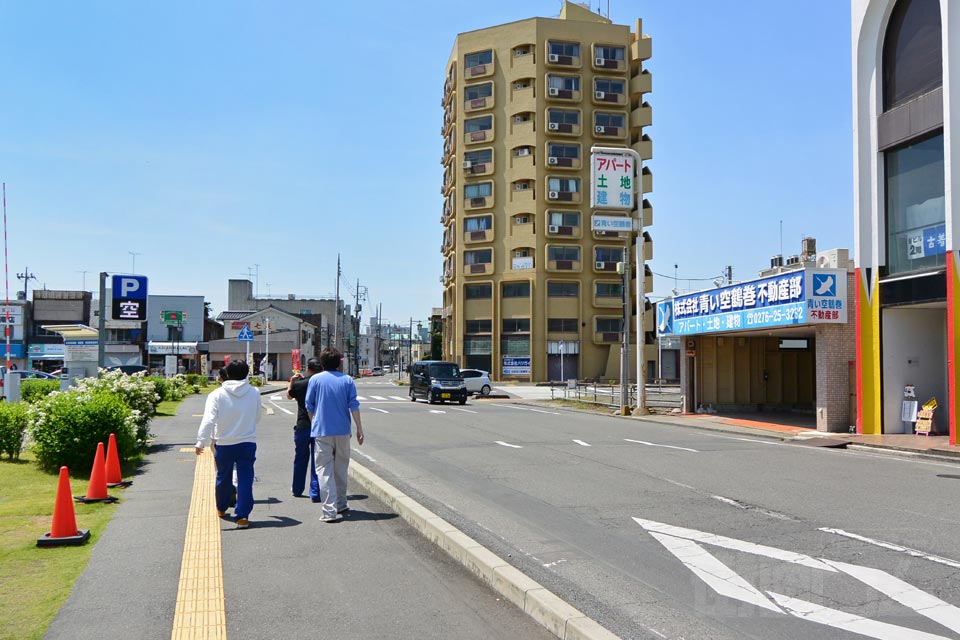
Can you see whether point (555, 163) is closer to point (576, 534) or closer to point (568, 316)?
point (568, 316)

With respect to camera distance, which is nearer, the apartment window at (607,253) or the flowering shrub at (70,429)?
the flowering shrub at (70,429)

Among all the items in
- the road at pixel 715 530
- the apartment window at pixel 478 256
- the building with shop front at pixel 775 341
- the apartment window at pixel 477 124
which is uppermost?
the apartment window at pixel 477 124

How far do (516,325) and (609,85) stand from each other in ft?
75.1

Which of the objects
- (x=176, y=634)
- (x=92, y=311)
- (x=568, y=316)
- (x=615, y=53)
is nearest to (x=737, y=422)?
(x=176, y=634)

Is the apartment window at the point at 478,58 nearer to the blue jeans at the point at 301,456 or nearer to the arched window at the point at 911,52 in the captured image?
the arched window at the point at 911,52

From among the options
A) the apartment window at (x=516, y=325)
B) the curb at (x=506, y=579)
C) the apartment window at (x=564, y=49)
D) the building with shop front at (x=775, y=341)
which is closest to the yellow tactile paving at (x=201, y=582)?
the curb at (x=506, y=579)

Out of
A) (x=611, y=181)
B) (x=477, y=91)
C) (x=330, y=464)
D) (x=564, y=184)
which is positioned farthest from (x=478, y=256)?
(x=330, y=464)

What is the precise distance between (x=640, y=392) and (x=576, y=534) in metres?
21.1

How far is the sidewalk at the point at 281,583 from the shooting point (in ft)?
16.9

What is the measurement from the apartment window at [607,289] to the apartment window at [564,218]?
5739 mm

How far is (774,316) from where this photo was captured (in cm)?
2205

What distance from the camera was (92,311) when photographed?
86.8m

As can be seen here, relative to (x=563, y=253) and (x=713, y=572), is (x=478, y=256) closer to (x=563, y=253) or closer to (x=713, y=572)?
(x=563, y=253)

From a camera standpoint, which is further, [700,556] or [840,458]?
[840,458]
